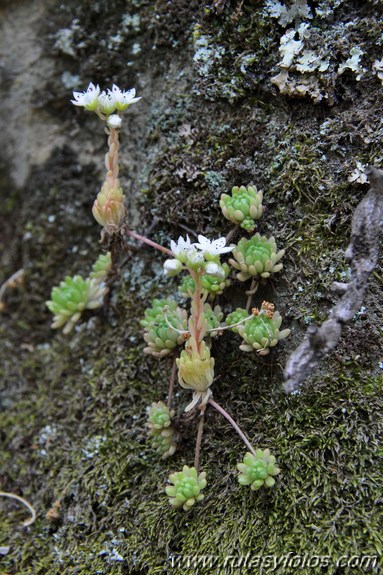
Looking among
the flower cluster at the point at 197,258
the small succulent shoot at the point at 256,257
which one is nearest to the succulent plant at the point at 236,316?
the small succulent shoot at the point at 256,257

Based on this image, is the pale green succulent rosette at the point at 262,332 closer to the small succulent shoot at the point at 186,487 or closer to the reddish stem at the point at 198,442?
the reddish stem at the point at 198,442

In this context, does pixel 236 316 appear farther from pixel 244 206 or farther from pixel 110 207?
pixel 110 207

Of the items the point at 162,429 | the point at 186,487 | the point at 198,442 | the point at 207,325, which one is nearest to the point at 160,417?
the point at 162,429

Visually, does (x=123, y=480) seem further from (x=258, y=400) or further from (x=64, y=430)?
(x=258, y=400)

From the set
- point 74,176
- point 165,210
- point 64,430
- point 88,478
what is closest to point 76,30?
point 74,176

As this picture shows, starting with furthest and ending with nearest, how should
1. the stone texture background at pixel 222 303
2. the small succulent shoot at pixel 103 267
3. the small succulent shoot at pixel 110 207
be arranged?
the small succulent shoot at pixel 103 267 < the small succulent shoot at pixel 110 207 < the stone texture background at pixel 222 303

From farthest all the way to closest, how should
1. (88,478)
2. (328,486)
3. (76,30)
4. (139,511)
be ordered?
(76,30) → (88,478) → (139,511) → (328,486)
